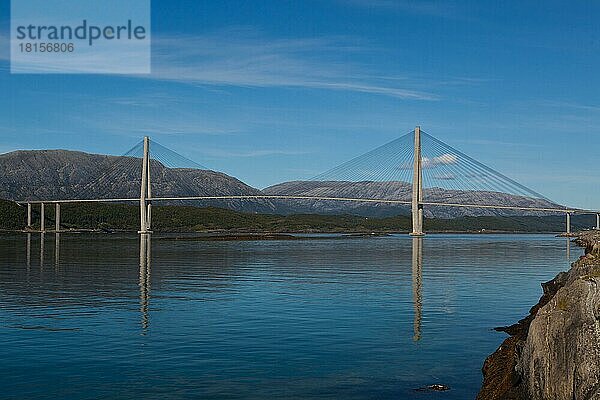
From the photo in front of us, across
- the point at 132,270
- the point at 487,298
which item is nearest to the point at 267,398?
the point at 487,298

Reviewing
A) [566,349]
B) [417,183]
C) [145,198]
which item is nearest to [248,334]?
[566,349]

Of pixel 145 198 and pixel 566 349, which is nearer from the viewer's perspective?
pixel 566 349

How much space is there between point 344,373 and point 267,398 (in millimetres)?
2337

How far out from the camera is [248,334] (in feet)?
60.1

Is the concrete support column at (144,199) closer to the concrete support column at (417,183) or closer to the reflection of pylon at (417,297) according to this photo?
the concrete support column at (417,183)

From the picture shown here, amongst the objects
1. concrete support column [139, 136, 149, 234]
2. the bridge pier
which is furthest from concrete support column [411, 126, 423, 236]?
concrete support column [139, 136, 149, 234]

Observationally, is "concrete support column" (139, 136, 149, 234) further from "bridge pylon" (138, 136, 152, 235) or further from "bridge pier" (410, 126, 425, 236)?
"bridge pier" (410, 126, 425, 236)

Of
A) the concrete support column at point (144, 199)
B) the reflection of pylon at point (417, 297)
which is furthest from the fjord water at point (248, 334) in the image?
the concrete support column at point (144, 199)

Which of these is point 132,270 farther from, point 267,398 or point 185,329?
point 267,398

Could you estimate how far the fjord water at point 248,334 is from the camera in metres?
13.1

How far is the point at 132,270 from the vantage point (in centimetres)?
3944

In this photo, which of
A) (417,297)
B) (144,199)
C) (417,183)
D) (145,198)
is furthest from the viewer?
(145,198)

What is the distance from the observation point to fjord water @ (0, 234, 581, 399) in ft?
43.1

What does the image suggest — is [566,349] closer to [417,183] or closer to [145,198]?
[417,183]
